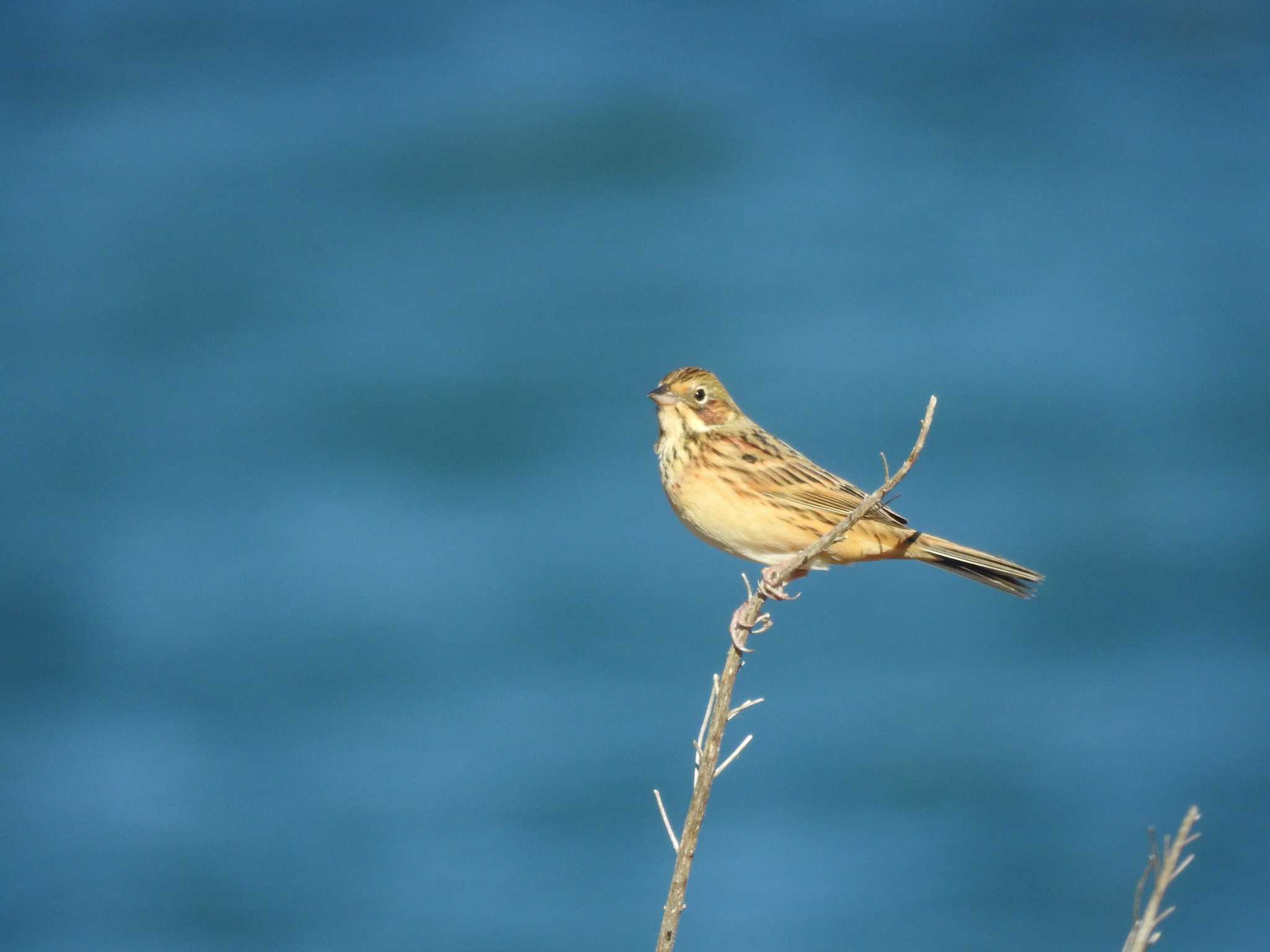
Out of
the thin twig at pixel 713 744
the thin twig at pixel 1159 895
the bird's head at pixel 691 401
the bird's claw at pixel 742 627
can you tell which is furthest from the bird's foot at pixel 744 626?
the thin twig at pixel 1159 895

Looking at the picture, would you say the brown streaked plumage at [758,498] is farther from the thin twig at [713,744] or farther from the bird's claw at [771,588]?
the thin twig at [713,744]

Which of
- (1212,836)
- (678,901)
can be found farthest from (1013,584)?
(1212,836)

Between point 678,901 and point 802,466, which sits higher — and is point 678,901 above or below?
below

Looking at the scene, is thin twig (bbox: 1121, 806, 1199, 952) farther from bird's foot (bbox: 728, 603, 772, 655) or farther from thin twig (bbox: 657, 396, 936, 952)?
bird's foot (bbox: 728, 603, 772, 655)

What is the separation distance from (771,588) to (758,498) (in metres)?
1.59

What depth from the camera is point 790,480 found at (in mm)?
7047

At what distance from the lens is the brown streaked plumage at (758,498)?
6582 millimetres

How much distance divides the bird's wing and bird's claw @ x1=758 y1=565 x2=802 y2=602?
3.57 ft

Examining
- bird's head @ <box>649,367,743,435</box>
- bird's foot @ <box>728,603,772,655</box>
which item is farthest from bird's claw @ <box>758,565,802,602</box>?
A: bird's head @ <box>649,367,743,435</box>

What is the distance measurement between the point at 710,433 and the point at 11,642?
18154 millimetres

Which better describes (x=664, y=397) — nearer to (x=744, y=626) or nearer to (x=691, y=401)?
(x=691, y=401)

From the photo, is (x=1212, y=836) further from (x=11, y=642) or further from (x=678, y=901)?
(x=678, y=901)

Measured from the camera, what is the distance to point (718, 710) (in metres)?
4.18

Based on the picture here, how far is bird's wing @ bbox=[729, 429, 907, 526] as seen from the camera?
6918mm
